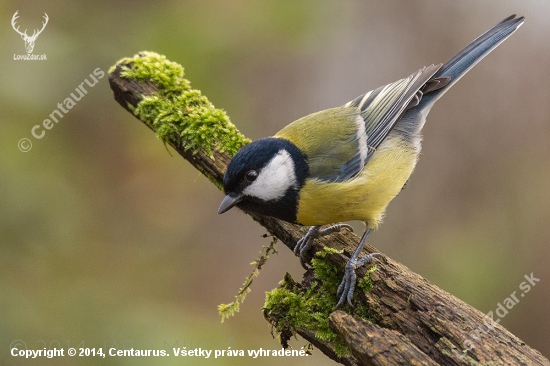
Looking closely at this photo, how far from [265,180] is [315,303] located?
0.62 m

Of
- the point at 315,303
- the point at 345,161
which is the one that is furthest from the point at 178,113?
the point at 315,303

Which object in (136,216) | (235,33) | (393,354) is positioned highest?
(235,33)

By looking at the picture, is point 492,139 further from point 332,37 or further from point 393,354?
point 393,354

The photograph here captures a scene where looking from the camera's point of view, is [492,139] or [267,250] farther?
[492,139]

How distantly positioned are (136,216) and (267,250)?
181cm

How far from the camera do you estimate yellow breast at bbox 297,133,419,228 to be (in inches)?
94.9

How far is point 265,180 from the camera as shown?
238 cm

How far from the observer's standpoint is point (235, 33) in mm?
4133

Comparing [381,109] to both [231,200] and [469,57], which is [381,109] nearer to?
[469,57]

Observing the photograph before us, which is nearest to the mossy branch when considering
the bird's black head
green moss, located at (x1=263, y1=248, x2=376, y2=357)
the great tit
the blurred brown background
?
green moss, located at (x1=263, y1=248, x2=376, y2=357)

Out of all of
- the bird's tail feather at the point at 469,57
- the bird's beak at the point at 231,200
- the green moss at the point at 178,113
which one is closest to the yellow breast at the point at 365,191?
the bird's beak at the point at 231,200

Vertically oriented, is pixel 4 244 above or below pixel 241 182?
above

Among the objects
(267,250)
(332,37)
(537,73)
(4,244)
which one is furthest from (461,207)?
(4,244)

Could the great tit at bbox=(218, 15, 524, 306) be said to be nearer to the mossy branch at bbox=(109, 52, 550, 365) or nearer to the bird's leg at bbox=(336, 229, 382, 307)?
the bird's leg at bbox=(336, 229, 382, 307)
